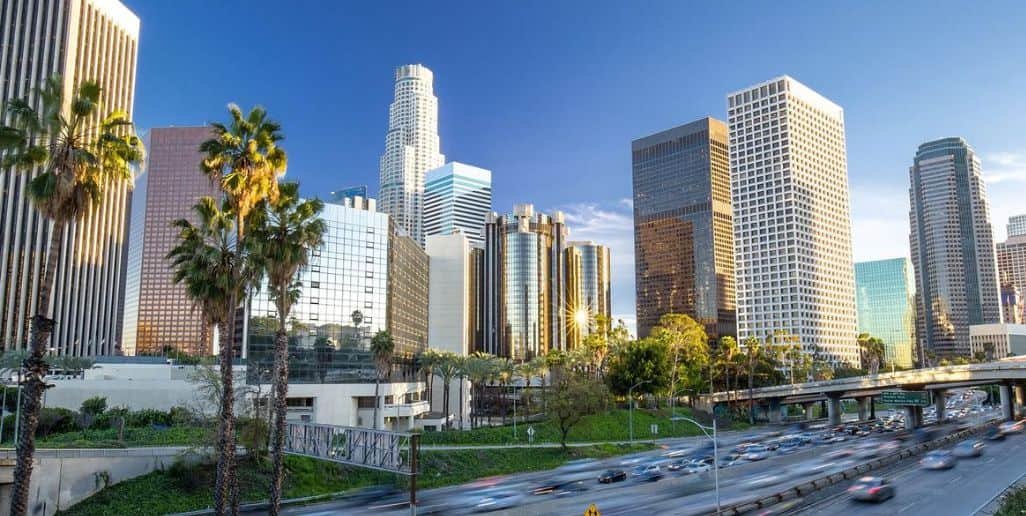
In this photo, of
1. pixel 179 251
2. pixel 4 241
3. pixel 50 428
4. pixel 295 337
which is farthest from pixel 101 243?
pixel 179 251

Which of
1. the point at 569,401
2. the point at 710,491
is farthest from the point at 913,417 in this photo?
the point at 710,491

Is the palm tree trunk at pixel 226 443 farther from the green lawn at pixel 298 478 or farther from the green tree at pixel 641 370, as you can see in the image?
the green tree at pixel 641 370

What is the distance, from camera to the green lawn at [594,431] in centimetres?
7781

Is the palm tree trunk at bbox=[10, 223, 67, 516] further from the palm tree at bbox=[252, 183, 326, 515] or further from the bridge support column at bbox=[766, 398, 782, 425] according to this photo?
the bridge support column at bbox=[766, 398, 782, 425]

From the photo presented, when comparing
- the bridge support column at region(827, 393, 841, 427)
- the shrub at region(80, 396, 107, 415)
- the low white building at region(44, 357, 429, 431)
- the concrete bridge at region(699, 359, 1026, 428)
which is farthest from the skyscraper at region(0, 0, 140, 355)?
the bridge support column at region(827, 393, 841, 427)

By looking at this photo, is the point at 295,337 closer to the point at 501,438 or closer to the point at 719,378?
the point at 501,438

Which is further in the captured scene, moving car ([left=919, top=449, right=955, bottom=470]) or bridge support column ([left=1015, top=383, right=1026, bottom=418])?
bridge support column ([left=1015, top=383, right=1026, bottom=418])

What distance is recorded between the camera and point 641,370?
105 m

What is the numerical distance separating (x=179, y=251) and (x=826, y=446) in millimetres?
76119

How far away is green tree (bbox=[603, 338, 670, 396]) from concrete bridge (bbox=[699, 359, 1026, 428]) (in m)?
26.5

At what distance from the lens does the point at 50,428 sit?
61281mm

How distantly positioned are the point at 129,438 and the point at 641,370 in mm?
69459

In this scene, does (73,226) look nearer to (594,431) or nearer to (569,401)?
(569,401)

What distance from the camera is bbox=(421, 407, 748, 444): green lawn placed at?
255 feet
